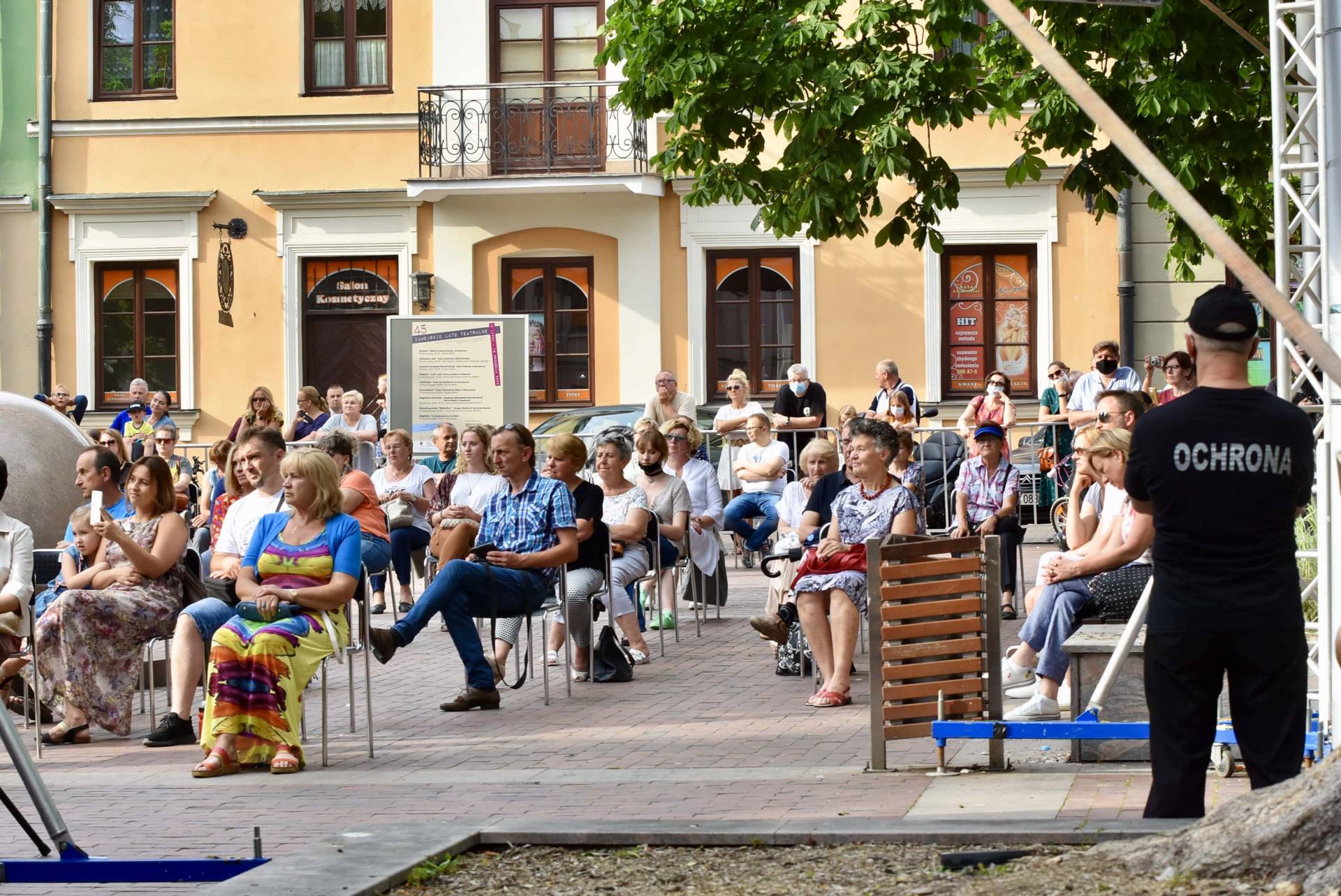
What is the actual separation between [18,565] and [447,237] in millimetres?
17271

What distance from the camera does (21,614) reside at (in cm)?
928

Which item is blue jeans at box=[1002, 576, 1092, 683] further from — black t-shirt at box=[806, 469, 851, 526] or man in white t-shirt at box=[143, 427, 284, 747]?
man in white t-shirt at box=[143, 427, 284, 747]

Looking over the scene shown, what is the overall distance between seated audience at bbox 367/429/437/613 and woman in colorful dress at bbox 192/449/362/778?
540cm

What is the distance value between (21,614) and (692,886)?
5.42m

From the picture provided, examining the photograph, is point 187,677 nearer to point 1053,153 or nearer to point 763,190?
point 763,190

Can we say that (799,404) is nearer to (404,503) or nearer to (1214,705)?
(404,503)

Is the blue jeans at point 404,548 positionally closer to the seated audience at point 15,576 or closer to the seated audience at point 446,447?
the seated audience at point 446,447

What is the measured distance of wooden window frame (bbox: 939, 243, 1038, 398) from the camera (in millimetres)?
25453

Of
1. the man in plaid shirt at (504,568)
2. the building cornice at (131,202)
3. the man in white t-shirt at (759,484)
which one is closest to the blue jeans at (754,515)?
the man in white t-shirt at (759,484)

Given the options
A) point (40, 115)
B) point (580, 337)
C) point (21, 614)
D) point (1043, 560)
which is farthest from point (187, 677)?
point (40, 115)

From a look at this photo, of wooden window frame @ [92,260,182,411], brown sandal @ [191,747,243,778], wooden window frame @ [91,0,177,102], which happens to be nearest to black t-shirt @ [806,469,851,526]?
brown sandal @ [191,747,243,778]

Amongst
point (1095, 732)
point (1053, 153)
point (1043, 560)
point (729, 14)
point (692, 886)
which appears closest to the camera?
point (692, 886)

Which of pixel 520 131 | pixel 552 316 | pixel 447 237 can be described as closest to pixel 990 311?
pixel 552 316

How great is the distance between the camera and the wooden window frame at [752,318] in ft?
84.9
